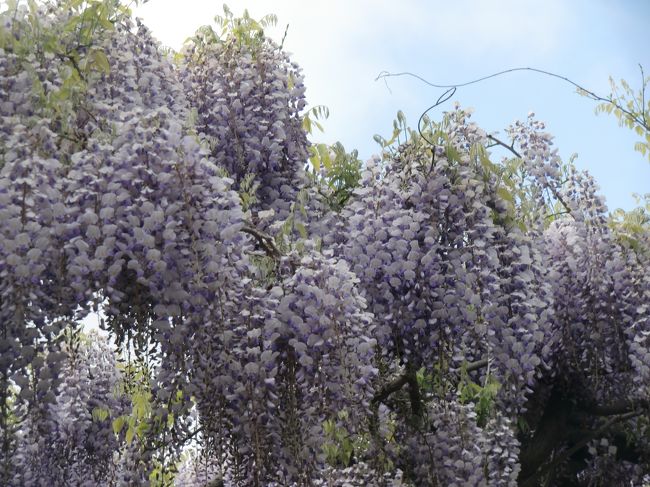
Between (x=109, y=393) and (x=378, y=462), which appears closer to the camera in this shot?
(x=378, y=462)

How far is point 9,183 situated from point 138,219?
21.7 inches

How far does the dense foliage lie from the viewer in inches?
153

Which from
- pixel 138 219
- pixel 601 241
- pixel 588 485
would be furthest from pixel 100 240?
pixel 588 485

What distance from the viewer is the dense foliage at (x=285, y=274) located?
3898mm

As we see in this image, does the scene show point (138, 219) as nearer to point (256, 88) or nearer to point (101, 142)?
point (101, 142)

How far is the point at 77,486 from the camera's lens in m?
7.81

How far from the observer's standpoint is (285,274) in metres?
4.29

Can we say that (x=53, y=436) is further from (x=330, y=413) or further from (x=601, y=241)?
(x=601, y=241)

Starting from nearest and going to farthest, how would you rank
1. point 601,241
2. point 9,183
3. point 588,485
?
point 9,183, point 601,241, point 588,485

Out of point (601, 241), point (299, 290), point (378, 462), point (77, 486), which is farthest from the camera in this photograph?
point (77, 486)

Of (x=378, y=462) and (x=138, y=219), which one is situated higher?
(x=138, y=219)

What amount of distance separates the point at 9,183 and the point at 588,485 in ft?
18.0

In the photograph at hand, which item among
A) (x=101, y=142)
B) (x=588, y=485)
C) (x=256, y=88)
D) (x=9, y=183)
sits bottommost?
(x=588, y=485)

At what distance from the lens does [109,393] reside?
25.5ft
